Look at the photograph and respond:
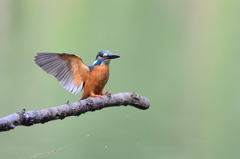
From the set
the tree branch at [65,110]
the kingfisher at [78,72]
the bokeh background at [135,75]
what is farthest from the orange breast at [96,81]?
the bokeh background at [135,75]

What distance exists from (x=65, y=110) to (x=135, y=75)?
4691mm

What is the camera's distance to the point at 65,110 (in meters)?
2.17

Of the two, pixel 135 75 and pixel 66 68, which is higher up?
pixel 66 68

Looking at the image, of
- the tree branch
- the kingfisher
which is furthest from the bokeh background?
the tree branch

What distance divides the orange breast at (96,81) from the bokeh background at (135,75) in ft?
3.61

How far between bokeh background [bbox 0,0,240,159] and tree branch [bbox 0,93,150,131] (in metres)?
1.21

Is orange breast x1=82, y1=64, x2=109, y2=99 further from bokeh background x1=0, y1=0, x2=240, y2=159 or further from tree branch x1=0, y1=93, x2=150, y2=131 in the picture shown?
bokeh background x1=0, y1=0, x2=240, y2=159

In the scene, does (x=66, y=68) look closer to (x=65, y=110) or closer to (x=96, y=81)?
(x=96, y=81)

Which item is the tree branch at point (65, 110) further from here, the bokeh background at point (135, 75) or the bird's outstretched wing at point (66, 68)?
the bokeh background at point (135, 75)

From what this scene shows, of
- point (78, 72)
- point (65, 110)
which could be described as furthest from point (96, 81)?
point (65, 110)

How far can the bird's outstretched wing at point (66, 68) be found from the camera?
2500 mm

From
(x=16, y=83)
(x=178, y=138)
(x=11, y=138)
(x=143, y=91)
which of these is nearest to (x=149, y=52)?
(x=143, y=91)

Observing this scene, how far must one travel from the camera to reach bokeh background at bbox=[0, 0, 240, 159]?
4105 mm

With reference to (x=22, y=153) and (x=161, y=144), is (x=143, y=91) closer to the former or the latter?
(x=161, y=144)
